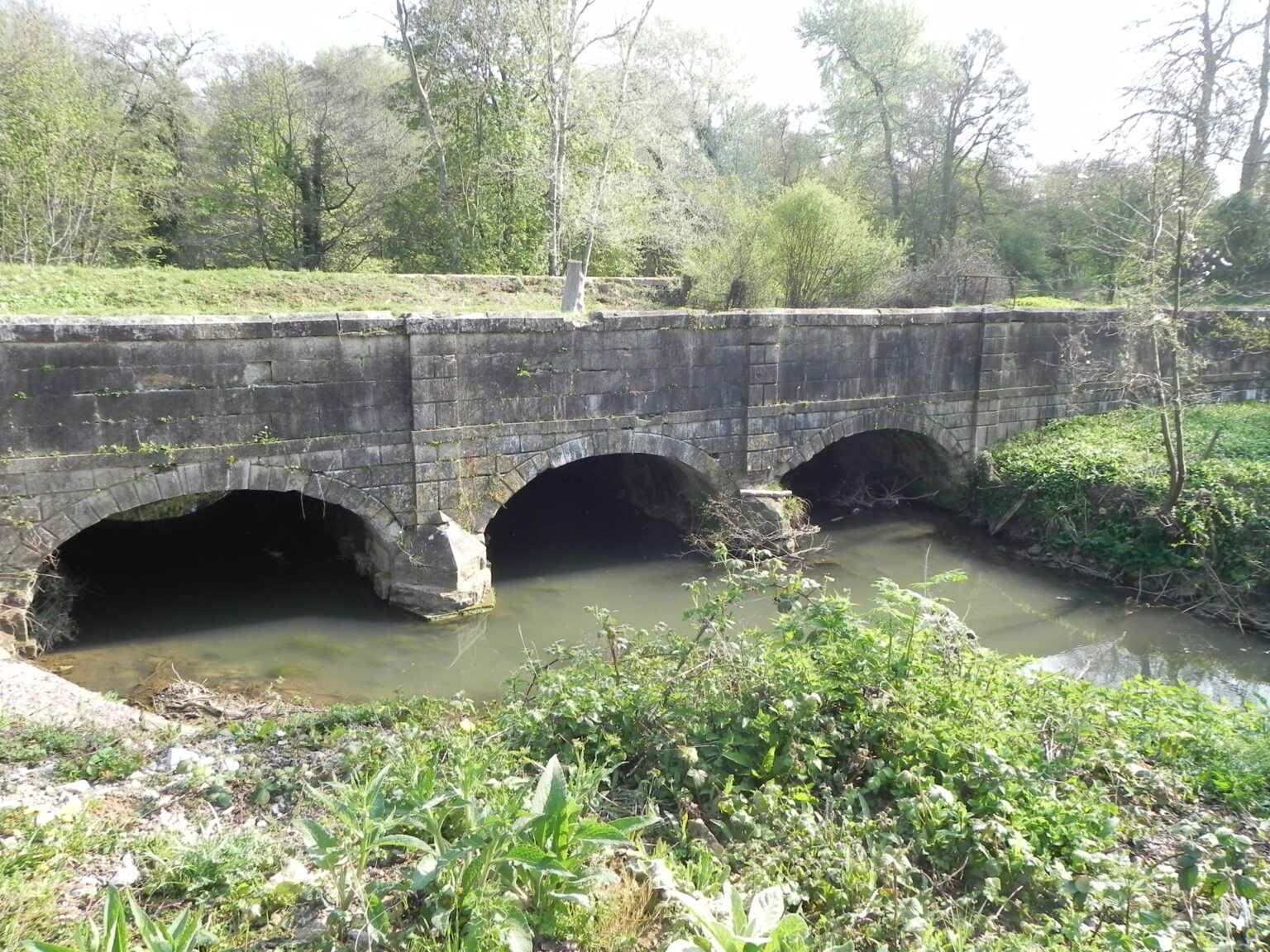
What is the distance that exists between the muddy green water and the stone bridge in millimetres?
650

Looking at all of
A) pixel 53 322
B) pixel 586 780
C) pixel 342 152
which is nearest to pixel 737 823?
pixel 586 780

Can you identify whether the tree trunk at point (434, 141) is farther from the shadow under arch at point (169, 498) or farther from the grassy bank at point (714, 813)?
the grassy bank at point (714, 813)

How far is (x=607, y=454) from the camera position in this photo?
1135 centimetres

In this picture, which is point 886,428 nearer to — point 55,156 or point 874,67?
point 55,156

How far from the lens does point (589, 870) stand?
10.6 feet

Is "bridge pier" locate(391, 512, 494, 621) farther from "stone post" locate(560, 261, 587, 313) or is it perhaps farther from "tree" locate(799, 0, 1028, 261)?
"tree" locate(799, 0, 1028, 261)

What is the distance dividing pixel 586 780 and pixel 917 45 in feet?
92.9

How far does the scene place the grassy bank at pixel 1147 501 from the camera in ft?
35.0

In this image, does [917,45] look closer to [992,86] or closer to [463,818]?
[992,86]

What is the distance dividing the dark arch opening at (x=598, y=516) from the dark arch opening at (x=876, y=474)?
230 cm

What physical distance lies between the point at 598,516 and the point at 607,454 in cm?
330

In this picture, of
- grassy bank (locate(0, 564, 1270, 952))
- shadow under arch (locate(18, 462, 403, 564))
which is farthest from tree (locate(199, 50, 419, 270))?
grassy bank (locate(0, 564, 1270, 952))

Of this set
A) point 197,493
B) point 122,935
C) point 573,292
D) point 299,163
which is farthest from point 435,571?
point 299,163

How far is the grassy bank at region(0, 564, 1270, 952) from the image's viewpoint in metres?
3.17
